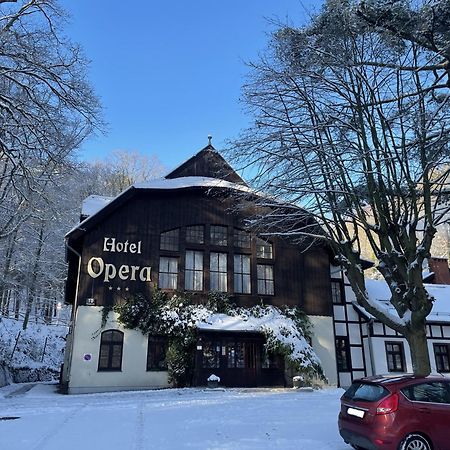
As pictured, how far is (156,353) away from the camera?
17.5 meters

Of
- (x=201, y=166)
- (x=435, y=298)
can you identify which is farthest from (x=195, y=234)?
(x=435, y=298)

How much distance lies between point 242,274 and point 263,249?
160cm

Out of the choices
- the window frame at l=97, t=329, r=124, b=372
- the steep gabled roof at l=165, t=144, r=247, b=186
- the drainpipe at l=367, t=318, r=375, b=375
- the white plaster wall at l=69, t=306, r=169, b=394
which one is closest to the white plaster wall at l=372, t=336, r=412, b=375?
the drainpipe at l=367, t=318, r=375, b=375

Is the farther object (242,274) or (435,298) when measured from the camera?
(435,298)

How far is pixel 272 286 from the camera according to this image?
20.1m

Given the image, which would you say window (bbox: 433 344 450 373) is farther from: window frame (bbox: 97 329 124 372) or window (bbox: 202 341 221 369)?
window frame (bbox: 97 329 124 372)

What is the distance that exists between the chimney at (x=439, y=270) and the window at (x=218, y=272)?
1490 cm

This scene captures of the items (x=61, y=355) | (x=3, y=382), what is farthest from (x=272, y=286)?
(x=61, y=355)

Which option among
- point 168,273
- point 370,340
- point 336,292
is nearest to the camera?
point 168,273

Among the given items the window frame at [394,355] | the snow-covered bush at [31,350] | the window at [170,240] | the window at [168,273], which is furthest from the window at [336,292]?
the snow-covered bush at [31,350]

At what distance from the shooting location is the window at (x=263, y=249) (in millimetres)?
20297

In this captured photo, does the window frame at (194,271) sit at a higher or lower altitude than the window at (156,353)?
higher

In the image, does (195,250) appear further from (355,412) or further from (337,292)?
(355,412)

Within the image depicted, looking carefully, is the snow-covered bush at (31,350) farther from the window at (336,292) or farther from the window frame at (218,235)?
the window at (336,292)
